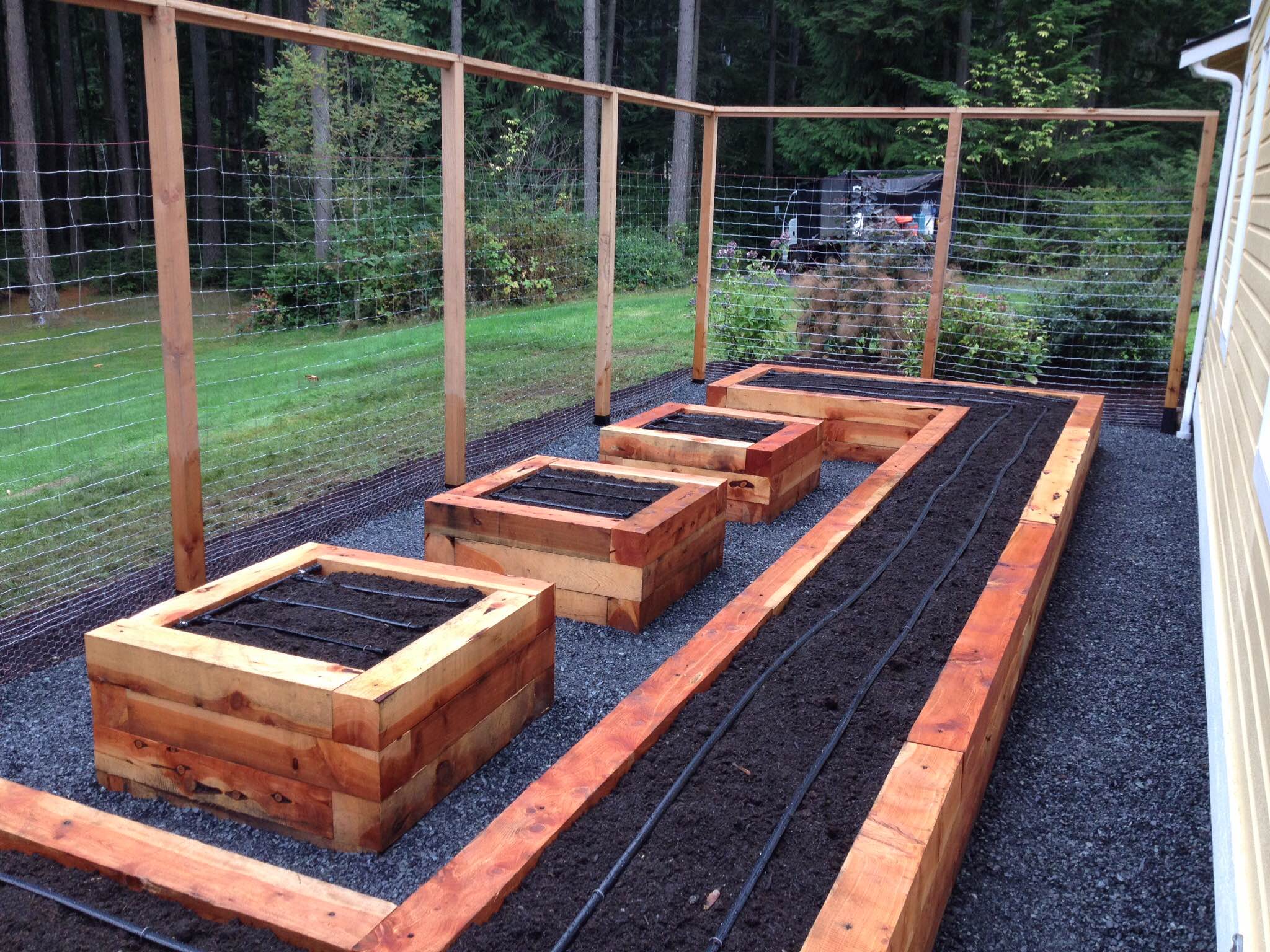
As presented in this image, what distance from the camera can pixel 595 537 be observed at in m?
3.65

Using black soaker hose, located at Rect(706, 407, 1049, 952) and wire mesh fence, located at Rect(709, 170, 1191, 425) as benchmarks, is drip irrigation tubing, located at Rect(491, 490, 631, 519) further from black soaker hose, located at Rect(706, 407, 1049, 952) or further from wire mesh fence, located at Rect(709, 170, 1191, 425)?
wire mesh fence, located at Rect(709, 170, 1191, 425)

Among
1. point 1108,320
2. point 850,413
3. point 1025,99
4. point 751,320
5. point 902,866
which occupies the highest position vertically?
point 1025,99

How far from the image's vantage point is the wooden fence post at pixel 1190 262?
6.49m

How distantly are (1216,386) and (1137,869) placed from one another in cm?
351

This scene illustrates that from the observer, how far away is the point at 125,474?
17.9 feet

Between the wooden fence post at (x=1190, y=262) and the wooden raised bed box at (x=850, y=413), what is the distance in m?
1.91

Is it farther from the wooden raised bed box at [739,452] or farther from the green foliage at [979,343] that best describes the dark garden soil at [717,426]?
the green foliage at [979,343]

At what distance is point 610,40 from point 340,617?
75.9ft

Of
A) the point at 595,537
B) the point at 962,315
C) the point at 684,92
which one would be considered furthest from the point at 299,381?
the point at 684,92

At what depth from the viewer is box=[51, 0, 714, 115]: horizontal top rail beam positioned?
3.42 m

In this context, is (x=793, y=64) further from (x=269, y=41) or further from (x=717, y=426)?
(x=717, y=426)

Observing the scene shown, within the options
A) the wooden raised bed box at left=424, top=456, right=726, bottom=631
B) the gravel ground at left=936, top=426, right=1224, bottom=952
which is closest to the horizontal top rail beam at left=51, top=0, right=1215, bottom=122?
the wooden raised bed box at left=424, top=456, right=726, bottom=631

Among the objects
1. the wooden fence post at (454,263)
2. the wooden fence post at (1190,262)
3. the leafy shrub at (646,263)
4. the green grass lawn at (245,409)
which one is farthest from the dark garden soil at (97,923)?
the leafy shrub at (646,263)

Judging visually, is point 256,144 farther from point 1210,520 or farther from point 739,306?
point 1210,520
